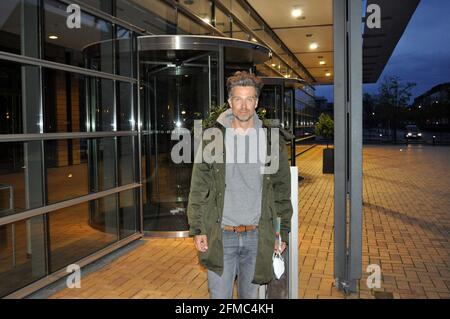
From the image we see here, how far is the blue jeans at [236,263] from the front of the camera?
2.84m

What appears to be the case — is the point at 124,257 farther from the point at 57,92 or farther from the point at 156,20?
the point at 57,92

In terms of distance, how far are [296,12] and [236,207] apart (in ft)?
33.1

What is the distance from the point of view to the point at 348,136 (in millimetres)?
4410

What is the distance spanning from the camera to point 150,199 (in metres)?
8.92

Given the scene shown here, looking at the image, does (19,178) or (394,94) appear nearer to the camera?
(19,178)

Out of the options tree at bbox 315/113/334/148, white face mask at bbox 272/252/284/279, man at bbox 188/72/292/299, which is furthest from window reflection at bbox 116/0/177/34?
tree at bbox 315/113/334/148

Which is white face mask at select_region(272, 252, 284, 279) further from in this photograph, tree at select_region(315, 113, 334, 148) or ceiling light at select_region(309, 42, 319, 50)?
ceiling light at select_region(309, 42, 319, 50)

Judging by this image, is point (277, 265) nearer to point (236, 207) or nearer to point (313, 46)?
point (236, 207)

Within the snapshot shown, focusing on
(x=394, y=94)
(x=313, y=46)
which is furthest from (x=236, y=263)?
(x=394, y=94)

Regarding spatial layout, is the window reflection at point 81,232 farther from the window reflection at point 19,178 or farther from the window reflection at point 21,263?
the window reflection at point 19,178

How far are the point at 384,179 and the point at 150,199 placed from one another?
787cm

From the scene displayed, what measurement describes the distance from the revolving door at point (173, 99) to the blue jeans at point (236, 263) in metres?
3.88

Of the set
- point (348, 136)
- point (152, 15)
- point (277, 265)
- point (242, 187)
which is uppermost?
point (152, 15)

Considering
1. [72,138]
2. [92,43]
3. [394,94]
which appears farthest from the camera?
[394,94]
